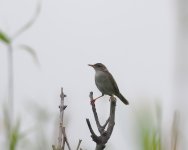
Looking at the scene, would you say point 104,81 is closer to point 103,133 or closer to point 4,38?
point 4,38

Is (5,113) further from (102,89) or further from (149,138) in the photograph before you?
(102,89)

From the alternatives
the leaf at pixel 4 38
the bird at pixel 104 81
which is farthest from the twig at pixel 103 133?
the bird at pixel 104 81

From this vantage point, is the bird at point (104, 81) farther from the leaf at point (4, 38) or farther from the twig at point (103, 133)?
the twig at point (103, 133)

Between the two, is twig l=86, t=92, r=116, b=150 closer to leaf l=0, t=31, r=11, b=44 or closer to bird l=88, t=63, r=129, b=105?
leaf l=0, t=31, r=11, b=44

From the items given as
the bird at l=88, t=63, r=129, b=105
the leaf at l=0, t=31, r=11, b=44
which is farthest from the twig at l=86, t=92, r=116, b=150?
the bird at l=88, t=63, r=129, b=105

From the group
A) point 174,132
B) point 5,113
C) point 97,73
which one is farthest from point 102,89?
point 174,132

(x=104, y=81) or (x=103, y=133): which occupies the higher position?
(x=104, y=81)

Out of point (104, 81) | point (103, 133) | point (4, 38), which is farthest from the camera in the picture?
point (104, 81)

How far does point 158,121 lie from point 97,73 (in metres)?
3.94

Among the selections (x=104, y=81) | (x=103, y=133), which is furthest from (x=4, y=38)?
(x=104, y=81)

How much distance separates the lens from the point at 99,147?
193 cm

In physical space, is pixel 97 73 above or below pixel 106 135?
above

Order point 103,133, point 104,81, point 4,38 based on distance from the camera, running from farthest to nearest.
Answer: point 104,81
point 4,38
point 103,133

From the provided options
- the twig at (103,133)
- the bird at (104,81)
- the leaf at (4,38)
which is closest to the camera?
the twig at (103,133)
